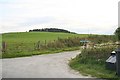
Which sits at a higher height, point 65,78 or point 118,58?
point 118,58

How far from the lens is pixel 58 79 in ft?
49.6

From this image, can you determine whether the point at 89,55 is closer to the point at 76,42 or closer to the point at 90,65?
the point at 90,65

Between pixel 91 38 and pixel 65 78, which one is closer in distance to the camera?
pixel 65 78

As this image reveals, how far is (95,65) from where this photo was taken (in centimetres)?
1986

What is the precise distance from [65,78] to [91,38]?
3238 cm

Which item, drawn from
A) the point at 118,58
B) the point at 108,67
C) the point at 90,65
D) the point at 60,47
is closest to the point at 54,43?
the point at 60,47

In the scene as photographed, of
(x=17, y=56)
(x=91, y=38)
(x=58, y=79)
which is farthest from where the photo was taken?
(x=91, y=38)

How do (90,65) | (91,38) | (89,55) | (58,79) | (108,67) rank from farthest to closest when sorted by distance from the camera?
(91,38), (89,55), (90,65), (108,67), (58,79)

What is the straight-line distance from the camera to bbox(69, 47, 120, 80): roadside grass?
16392 mm

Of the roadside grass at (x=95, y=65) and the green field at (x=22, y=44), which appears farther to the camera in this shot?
the green field at (x=22, y=44)

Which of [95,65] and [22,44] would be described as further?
[22,44]

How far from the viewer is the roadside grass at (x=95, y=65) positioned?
1639cm

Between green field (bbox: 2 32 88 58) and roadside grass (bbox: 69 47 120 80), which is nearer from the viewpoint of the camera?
roadside grass (bbox: 69 47 120 80)

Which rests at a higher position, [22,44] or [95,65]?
[22,44]
